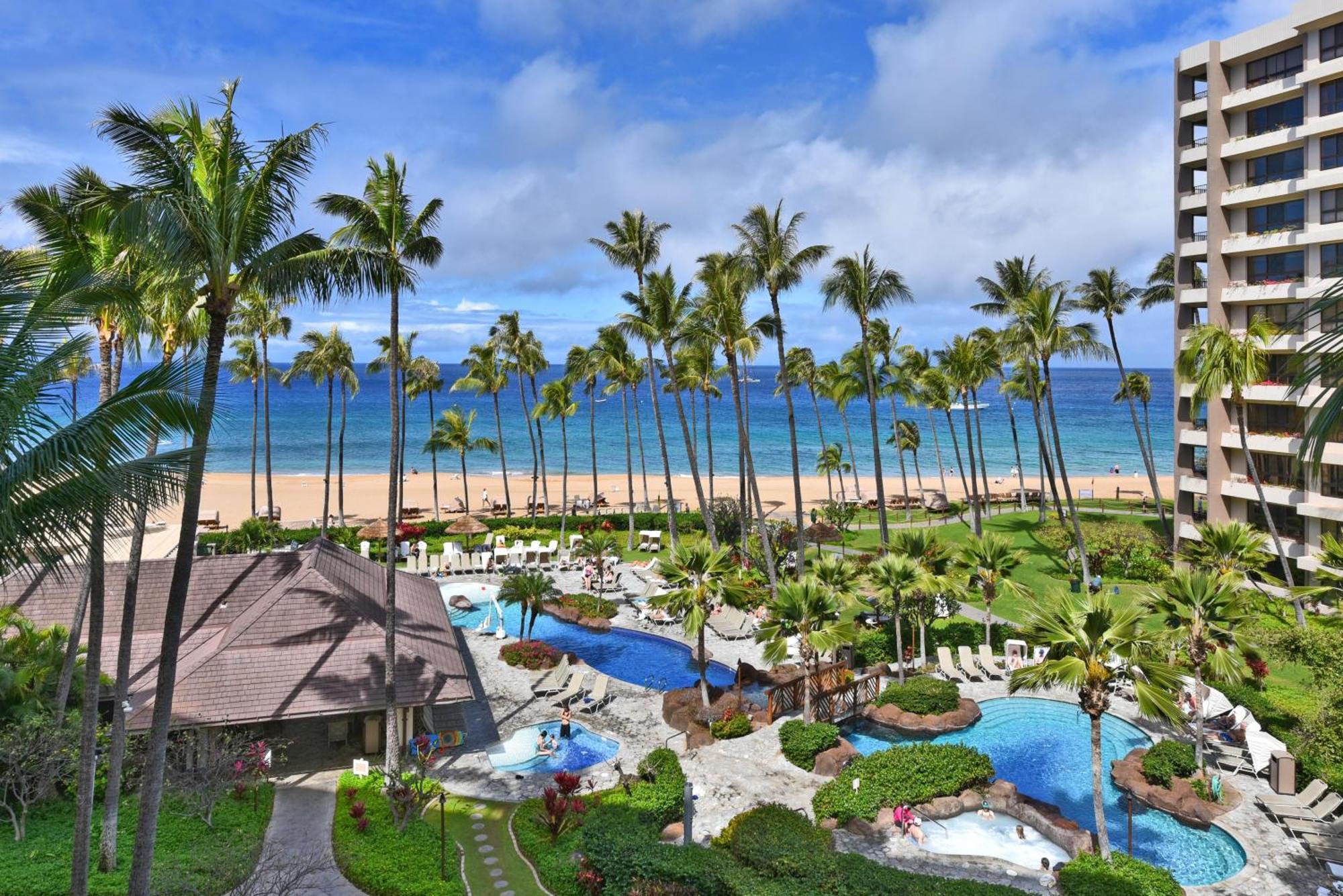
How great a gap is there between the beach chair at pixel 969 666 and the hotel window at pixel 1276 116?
26.0 metres

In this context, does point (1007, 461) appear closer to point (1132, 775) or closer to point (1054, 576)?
point (1054, 576)

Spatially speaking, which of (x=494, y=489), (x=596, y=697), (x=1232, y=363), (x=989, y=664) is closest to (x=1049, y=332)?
(x=1232, y=363)

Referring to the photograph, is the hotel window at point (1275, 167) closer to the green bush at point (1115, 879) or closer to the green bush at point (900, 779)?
the green bush at point (900, 779)

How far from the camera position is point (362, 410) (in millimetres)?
160875

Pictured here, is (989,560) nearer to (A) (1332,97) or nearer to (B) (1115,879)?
(B) (1115,879)

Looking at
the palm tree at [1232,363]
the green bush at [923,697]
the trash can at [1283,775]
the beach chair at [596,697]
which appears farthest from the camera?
the palm tree at [1232,363]

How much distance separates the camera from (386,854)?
15.1 m

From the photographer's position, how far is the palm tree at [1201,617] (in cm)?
1811

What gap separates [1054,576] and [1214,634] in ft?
51.6

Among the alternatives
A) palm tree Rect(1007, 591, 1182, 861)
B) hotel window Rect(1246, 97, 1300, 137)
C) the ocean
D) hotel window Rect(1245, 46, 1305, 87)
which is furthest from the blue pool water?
the ocean

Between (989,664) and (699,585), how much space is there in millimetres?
10443

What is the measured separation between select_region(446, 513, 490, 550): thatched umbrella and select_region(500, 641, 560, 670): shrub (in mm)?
17319

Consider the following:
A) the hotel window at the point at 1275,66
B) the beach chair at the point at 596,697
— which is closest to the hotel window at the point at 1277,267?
the hotel window at the point at 1275,66

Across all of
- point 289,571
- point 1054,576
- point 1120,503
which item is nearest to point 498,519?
point 289,571
